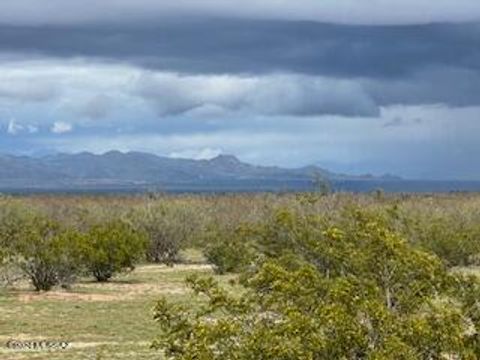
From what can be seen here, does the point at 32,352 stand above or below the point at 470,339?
below

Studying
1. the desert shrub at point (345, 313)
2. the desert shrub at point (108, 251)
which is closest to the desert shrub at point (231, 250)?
the desert shrub at point (108, 251)

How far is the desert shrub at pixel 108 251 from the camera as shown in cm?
4659

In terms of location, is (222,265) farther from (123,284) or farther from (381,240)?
(381,240)

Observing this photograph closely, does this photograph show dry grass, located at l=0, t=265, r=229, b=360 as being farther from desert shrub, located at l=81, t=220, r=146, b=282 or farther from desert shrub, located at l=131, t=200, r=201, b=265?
desert shrub, located at l=131, t=200, r=201, b=265

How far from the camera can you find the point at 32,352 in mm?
25656

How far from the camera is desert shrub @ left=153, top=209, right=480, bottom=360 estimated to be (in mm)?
12047

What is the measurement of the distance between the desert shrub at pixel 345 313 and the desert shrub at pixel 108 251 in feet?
106

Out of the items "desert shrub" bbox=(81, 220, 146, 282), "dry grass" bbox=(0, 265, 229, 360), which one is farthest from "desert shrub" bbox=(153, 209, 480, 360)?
"desert shrub" bbox=(81, 220, 146, 282)

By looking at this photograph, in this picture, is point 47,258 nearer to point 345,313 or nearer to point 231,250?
point 231,250

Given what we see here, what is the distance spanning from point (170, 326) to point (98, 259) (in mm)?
34058

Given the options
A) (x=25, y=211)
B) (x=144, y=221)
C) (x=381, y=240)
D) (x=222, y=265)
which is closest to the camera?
(x=381, y=240)

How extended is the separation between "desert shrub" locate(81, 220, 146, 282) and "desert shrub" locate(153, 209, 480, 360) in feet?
106

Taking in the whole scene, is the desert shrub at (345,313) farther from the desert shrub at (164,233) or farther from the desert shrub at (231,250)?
the desert shrub at (164,233)

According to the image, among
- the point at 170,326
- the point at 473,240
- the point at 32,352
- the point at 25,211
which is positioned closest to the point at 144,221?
the point at 25,211
